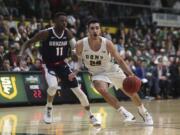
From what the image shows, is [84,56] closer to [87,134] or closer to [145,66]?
[87,134]

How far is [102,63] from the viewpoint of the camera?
34.1 ft

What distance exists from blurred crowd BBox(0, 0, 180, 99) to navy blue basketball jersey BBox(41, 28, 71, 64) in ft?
20.2

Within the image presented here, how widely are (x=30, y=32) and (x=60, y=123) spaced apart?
9409mm

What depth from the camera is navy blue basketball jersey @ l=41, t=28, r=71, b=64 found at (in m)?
10.8

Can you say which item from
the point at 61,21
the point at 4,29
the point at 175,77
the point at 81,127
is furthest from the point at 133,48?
the point at 81,127

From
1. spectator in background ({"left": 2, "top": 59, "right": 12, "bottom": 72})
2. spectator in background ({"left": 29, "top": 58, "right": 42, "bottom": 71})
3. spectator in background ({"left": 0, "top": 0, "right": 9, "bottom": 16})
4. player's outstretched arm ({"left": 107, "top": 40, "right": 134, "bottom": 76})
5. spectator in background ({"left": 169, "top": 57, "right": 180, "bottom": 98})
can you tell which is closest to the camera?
player's outstretched arm ({"left": 107, "top": 40, "right": 134, "bottom": 76})

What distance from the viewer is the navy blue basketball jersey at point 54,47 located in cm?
1079

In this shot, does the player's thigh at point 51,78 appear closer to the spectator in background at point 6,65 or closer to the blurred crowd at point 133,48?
the blurred crowd at point 133,48

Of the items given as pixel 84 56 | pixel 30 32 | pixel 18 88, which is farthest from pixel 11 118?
pixel 30 32

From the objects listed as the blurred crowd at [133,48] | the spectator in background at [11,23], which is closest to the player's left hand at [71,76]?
the blurred crowd at [133,48]

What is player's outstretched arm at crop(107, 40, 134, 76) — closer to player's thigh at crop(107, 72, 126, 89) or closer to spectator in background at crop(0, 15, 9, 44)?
player's thigh at crop(107, 72, 126, 89)

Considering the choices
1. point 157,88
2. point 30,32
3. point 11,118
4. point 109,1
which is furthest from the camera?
point 109,1

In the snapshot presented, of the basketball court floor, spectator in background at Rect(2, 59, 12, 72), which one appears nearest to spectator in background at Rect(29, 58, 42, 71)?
spectator in background at Rect(2, 59, 12, 72)

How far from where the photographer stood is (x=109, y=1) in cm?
2766
